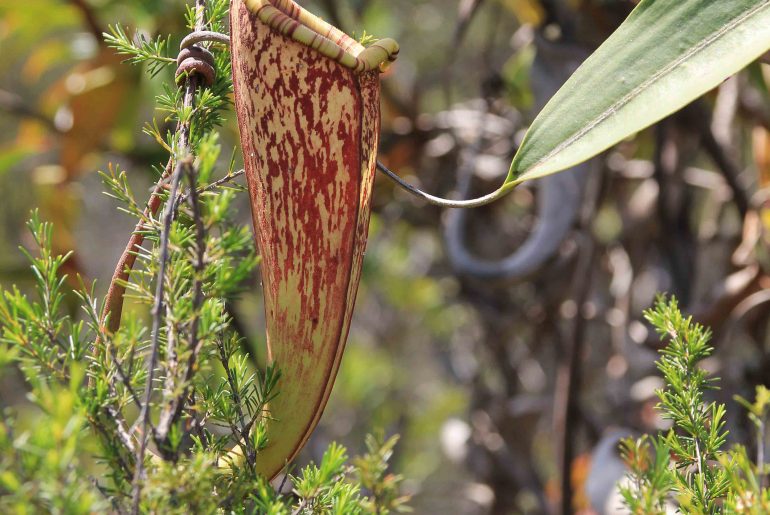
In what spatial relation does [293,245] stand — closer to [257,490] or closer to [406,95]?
[257,490]

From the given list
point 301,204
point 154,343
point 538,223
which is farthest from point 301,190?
point 538,223

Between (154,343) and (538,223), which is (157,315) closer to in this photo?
(154,343)

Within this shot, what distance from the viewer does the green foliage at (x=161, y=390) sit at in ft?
0.85

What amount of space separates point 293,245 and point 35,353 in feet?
0.39

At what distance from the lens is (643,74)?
0.35 meters

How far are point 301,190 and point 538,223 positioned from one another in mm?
548

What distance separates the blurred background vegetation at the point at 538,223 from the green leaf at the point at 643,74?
0.38 metres

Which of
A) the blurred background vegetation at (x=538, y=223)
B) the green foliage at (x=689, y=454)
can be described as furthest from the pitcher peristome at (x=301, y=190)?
the blurred background vegetation at (x=538, y=223)

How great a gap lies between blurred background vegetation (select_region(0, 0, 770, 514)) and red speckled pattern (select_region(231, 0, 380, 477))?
40 centimetres

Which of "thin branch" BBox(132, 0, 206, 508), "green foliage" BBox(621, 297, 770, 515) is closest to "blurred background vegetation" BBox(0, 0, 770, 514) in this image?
"green foliage" BBox(621, 297, 770, 515)

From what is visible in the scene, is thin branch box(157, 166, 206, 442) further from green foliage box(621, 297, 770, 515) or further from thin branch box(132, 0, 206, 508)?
green foliage box(621, 297, 770, 515)

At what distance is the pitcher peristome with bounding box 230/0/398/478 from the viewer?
359mm

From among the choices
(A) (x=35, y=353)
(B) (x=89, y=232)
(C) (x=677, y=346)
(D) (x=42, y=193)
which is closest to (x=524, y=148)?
(C) (x=677, y=346)

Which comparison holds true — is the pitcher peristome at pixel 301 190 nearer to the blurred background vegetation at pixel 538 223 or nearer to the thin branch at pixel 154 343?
the thin branch at pixel 154 343
